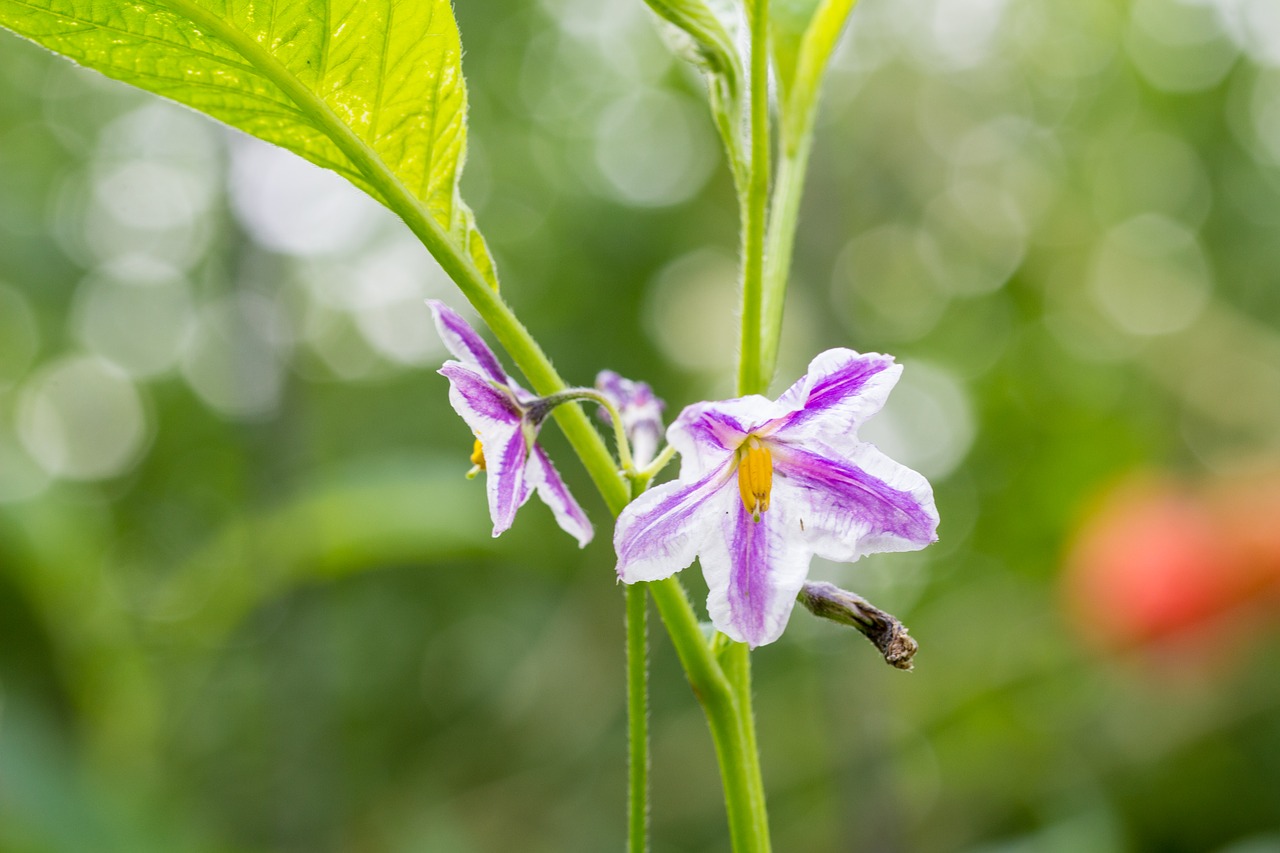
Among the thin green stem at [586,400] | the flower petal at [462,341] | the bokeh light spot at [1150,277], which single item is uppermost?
the flower petal at [462,341]

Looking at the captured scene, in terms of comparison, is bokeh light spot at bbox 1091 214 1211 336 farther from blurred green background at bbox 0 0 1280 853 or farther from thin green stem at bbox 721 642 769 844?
thin green stem at bbox 721 642 769 844

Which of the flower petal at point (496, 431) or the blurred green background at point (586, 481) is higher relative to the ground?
the flower petal at point (496, 431)

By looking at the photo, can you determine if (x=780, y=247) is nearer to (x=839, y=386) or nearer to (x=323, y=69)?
(x=839, y=386)

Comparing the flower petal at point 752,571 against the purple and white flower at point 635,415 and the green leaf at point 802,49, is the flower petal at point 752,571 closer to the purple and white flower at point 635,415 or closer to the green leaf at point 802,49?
the purple and white flower at point 635,415

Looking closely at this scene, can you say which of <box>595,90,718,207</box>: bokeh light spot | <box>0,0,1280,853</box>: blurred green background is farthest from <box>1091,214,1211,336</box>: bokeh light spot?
<box>595,90,718,207</box>: bokeh light spot

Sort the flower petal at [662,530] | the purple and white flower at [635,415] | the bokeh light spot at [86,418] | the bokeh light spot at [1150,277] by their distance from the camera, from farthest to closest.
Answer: the bokeh light spot at [86,418] < the bokeh light spot at [1150,277] < the purple and white flower at [635,415] < the flower petal at [662,530]

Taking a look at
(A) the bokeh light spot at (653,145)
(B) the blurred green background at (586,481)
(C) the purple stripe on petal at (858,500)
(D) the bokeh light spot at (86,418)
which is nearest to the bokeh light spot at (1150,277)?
(B) the blurred green background at (586,481)

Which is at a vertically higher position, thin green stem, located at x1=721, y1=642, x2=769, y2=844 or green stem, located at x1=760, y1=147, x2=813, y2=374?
green stem, located at x1=760, y1=147, x2=813, y2=374
